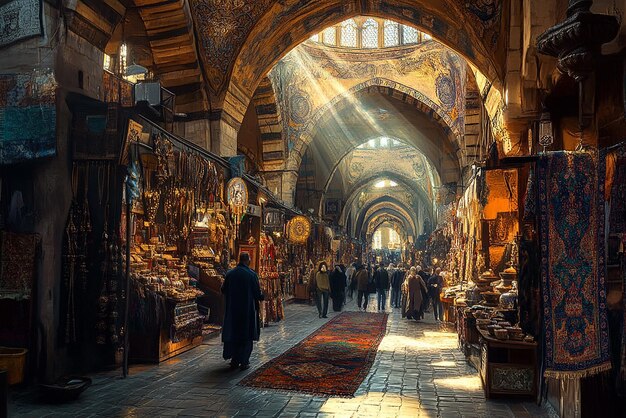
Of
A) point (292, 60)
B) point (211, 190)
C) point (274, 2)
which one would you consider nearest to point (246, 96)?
point (274, 2)

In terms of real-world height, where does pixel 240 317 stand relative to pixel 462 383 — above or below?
above

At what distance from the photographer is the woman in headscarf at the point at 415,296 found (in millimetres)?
11172

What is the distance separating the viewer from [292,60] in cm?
1612

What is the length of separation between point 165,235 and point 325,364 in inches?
124

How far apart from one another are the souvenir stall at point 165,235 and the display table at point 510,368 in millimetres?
3580

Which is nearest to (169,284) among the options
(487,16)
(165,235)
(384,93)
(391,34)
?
(165,235)

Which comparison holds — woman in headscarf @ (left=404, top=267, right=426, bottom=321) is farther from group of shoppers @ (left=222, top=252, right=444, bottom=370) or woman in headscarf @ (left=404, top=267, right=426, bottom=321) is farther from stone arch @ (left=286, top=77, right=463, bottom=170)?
stone arch @ (left=286, top=77, right=463, bottom=170)

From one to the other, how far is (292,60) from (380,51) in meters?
3.00

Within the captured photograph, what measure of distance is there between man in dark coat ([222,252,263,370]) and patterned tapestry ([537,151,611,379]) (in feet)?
10.9

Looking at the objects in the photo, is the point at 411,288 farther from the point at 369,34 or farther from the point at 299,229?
the point at 369,34

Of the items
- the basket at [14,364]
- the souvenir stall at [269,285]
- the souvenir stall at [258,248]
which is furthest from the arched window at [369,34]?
the basket at [14,364]

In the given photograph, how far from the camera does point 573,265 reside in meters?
3.64

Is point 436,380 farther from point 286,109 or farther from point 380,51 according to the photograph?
point 380,51

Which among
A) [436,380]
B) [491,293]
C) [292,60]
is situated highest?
[292,60]
